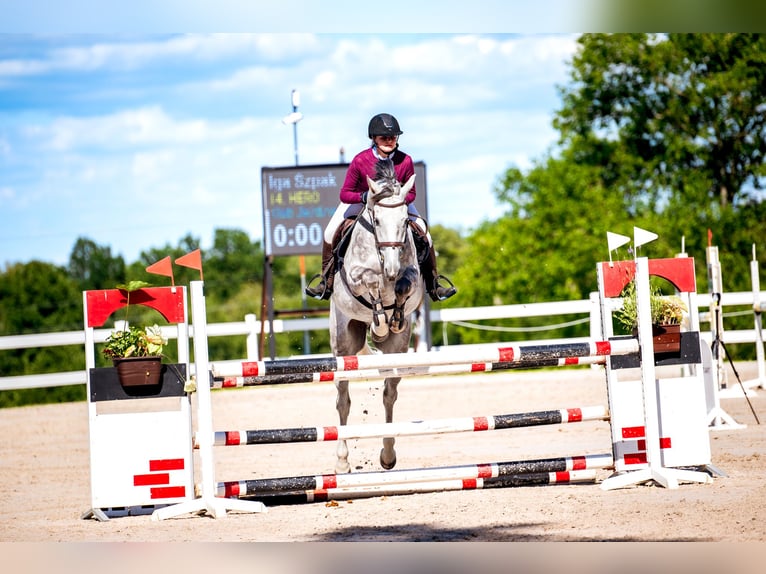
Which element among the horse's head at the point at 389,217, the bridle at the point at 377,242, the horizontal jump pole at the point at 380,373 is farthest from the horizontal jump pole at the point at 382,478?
the horse's head at the point at 389,217

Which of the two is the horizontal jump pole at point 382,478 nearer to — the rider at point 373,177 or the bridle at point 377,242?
the bridle at point 377,242

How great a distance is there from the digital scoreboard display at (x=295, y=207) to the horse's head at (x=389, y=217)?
19.5 feet

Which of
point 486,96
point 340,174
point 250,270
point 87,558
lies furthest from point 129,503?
point 250,270

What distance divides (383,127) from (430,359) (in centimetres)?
122

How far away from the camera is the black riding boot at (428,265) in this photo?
→ 4805mm

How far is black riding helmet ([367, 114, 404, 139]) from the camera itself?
4.64 meters

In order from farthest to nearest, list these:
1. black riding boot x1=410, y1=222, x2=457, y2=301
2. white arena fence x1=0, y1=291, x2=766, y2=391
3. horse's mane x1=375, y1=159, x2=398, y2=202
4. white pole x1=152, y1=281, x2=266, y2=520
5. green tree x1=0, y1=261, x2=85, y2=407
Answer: green tree x1=0, y1=261, x2=85, y2=407, white arena fence x1=0, y1=291, x2=766, y2=391, black riding boot x1=410, y1=222, x2=457, y2=301, horse's mane x1=375, y1=159, x2=398, y2=202, white pole x1=152, y1=281, x2=266, y2=520

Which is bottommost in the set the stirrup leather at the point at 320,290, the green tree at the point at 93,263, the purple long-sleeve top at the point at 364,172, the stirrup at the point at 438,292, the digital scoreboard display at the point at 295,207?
the stirrup at the point at 438,292

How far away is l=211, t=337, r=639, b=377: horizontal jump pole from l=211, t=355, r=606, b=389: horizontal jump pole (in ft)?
0.11

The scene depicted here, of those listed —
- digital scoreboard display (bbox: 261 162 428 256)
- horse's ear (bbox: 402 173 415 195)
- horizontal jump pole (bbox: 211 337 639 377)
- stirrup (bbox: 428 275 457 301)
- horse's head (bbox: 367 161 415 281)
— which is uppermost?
digital scoreboard display (bbox: 261 162 428 256)

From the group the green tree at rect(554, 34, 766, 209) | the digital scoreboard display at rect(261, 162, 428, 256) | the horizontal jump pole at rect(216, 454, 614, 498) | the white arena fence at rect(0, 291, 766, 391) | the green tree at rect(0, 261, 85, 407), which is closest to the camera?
the horizontal jump pole at rect(216, 454, 614, 498)

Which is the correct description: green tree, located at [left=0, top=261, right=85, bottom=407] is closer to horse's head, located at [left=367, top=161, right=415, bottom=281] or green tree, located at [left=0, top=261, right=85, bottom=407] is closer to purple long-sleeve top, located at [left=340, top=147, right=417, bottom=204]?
purple long-sleeve top, located at [left=340, top=147, right=417, bottom=204]

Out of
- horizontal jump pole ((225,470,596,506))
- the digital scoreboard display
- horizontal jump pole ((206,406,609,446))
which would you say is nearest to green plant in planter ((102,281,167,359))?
horizontal jump pole ((206,406,609,446))

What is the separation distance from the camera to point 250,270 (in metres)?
41.5
